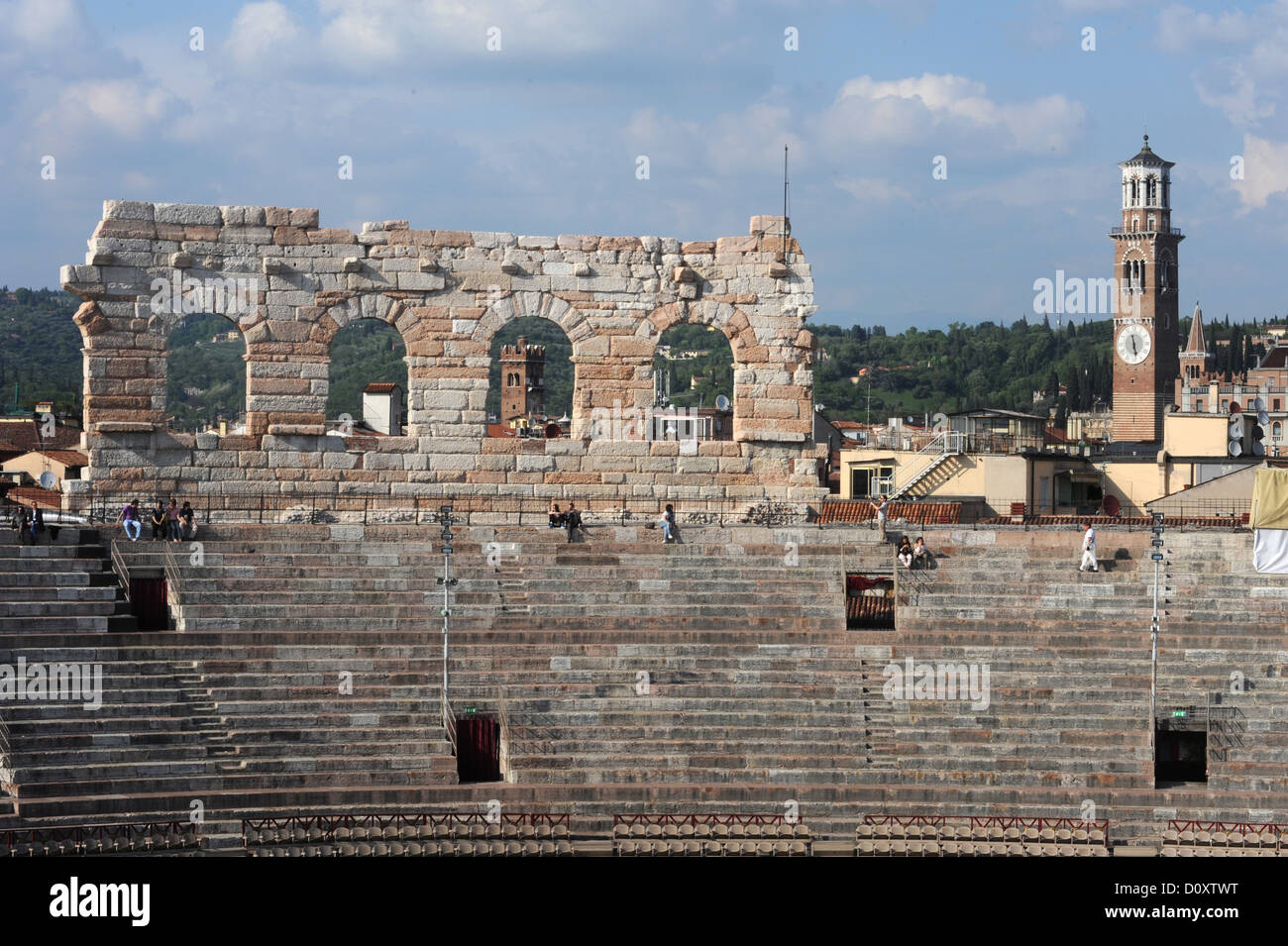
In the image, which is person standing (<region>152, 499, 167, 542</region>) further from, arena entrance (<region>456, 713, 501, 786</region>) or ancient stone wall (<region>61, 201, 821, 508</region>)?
arena entrance (<region>456, 713, 501, 786</region>)

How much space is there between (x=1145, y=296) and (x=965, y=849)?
440ft

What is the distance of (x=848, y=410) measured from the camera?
13450 cm

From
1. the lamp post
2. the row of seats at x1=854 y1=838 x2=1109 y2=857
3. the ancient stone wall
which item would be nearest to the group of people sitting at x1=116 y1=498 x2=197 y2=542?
the ancient stone wall

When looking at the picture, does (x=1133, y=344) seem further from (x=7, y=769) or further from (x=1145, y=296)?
(x=7, y=769)

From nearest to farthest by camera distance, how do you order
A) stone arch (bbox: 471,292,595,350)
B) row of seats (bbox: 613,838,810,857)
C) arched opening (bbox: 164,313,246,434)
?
row of seats (bbox: 613,838,810,857), stone arch (bbox: 471,292,595,350), arched opening (bbox: 164,313,246,434)

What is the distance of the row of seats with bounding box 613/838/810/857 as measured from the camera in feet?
78.1

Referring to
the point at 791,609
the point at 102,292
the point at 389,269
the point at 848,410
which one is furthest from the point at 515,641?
the point at 848,410

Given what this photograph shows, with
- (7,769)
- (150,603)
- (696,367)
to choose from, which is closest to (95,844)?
(7,769)

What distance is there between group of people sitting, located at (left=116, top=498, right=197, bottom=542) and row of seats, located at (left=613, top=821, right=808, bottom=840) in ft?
33.0

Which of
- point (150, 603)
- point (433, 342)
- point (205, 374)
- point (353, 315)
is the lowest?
point (150, 603)

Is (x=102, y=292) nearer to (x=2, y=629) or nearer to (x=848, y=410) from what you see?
(x=2, y=629)

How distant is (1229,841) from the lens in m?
24.2

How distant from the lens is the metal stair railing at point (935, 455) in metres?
39.7
